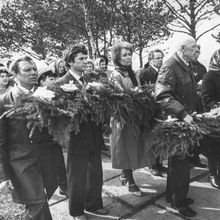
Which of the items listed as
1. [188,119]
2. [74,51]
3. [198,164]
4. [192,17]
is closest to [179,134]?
[188,119]

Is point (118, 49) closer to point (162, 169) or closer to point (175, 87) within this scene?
point (175, 87)

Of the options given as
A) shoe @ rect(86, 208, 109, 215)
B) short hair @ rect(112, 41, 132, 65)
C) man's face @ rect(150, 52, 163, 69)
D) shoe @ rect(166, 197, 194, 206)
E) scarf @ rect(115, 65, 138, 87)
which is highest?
man's face @ rect(150, 52, 163, 69)

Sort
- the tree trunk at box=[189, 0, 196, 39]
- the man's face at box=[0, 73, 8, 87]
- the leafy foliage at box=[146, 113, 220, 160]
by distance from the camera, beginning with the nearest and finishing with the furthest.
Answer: the leafy foliage at box=[146, 113, 220, 160] < the man's face at box=[0, 73, 8, 87] < the tree trunk at box=[189, 0, 196, 39]

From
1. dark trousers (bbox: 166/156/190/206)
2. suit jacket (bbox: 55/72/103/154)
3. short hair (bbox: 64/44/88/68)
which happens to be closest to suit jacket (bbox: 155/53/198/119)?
dark trousers (bbox: 166/156/190/206)

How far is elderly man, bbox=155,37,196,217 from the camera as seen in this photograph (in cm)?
328

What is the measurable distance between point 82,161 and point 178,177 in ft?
3.64

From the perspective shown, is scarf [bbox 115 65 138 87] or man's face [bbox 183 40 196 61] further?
scarf [bbox 115 65 138 87]

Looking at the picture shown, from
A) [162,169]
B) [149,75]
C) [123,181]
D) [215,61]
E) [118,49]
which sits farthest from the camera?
[149,75]

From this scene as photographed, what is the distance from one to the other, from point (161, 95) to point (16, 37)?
21.3 metres

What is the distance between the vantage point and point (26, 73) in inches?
116

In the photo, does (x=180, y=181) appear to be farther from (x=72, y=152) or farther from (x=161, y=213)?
(x=72, y=152)

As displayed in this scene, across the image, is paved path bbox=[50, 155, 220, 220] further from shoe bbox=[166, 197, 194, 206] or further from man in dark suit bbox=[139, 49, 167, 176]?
man in dark suit bbox=[139, 49, 167, 176]

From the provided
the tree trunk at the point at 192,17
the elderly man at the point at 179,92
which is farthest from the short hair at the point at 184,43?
the tree trunk at the point at 192,17

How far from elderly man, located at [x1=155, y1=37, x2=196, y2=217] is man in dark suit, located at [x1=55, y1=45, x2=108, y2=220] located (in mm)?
826
